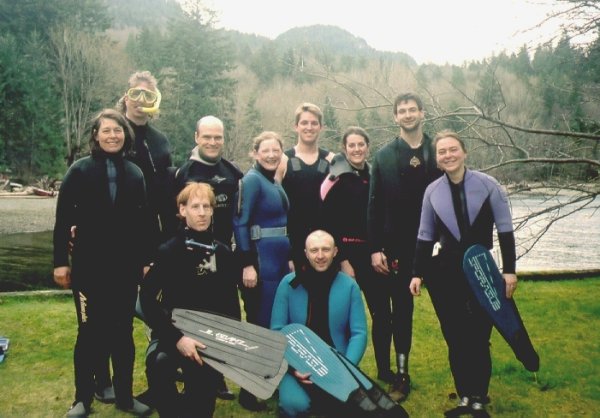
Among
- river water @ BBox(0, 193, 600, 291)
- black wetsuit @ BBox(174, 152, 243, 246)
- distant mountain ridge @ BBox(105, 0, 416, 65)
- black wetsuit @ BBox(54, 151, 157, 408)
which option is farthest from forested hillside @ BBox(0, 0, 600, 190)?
distant mountain ridge @ BBox(105, 0, 416, 65)

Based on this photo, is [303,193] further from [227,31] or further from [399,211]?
[227,31]

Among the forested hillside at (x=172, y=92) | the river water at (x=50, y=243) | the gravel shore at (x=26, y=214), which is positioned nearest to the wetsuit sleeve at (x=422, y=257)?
the river water at (x=50, y=243)

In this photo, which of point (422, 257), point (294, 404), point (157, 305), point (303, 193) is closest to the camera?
point (157, 305)

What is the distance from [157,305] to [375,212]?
1.84m

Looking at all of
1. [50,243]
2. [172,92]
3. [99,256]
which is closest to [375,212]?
[99,256]

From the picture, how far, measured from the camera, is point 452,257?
3666 millimetres

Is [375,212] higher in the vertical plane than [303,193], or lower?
lower

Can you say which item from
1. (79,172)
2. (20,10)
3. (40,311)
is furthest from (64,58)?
(79,172)

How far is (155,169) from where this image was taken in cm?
447

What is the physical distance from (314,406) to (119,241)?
66.7 inches

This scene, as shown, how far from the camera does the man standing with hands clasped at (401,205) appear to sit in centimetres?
420

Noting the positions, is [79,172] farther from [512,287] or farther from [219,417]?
[512,287]

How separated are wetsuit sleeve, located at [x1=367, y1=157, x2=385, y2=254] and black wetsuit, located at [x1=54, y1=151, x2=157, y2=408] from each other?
1.75 m

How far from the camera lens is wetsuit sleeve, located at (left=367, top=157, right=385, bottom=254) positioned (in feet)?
13.9
